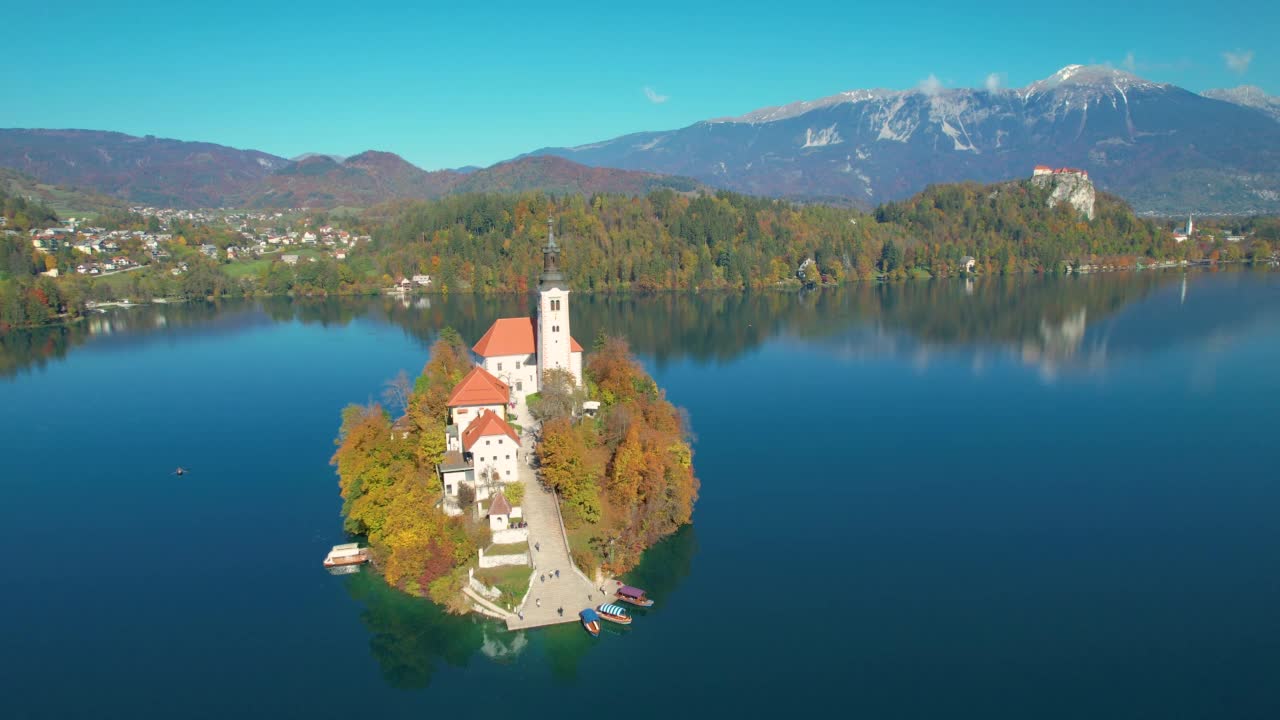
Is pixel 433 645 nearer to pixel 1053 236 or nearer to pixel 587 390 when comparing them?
pixel 587 390

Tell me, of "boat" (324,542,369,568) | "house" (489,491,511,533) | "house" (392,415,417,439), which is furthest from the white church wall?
"house" (489,491,511,533)

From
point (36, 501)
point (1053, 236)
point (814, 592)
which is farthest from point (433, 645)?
point (1053, 236)

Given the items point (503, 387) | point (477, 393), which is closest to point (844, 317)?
point (503, 387)

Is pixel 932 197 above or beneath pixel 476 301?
above

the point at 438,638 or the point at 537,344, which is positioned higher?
the point at 537,344

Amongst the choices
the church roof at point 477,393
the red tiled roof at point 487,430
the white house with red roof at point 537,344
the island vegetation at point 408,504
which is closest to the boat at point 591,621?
the island vegetation at point 408,504

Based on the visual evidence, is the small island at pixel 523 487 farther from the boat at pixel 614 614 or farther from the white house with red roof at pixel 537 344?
the boat at pixel 614 614

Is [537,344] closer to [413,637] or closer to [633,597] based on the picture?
[633,597]
